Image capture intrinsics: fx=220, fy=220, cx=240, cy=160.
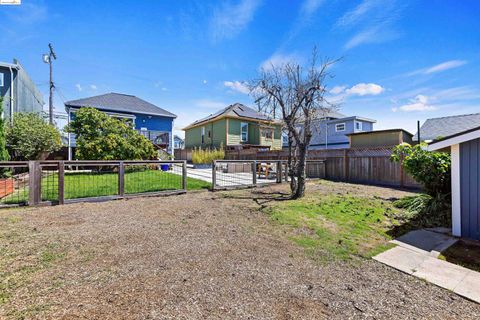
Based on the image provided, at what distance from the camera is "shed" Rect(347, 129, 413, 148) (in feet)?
47.6

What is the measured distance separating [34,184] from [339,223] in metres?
7.26

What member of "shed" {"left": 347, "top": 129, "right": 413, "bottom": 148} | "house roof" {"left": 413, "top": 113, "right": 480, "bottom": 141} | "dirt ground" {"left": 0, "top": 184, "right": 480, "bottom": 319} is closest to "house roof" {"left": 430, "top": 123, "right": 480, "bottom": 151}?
"dirt ground" {"left": 0, "top": 184, "right": 480, "bottom": 319}

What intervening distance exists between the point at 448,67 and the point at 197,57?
1229 cm

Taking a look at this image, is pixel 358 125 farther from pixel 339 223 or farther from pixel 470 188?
pixel 339 223

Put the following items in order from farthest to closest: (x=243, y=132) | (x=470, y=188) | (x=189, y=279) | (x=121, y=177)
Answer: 1. (x=243, y=132)
2. (x=121, y=177)
3. (x=470, y=188)
4. (x=189, y=279)

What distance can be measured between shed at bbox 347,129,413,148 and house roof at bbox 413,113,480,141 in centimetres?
509

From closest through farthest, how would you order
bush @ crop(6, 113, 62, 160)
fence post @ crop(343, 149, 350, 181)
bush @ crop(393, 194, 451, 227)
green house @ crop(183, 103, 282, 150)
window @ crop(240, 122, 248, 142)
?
bush @ crop(393, 194, 451, 227) < bush @ crop(6, 113, 62, 160) < fence post @ crop(343, 149, 350, 181) < green house @ crop(183, 103, 282, 150) < window @ crop(240, 122, 248, 142)

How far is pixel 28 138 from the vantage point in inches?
451

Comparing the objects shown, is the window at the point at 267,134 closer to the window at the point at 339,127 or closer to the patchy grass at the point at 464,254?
the window at the point at 339,127

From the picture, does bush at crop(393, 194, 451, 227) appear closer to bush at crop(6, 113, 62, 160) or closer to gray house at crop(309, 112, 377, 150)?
gray house at crop(309, 112, 377, 150)

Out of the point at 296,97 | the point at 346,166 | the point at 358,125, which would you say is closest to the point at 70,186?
the point at 296,97

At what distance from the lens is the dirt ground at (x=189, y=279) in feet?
6.30

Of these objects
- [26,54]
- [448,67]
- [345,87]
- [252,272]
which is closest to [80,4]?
[252,272]

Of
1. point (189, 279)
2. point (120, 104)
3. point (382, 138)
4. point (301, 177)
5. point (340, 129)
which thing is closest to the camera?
point (189, 279)
